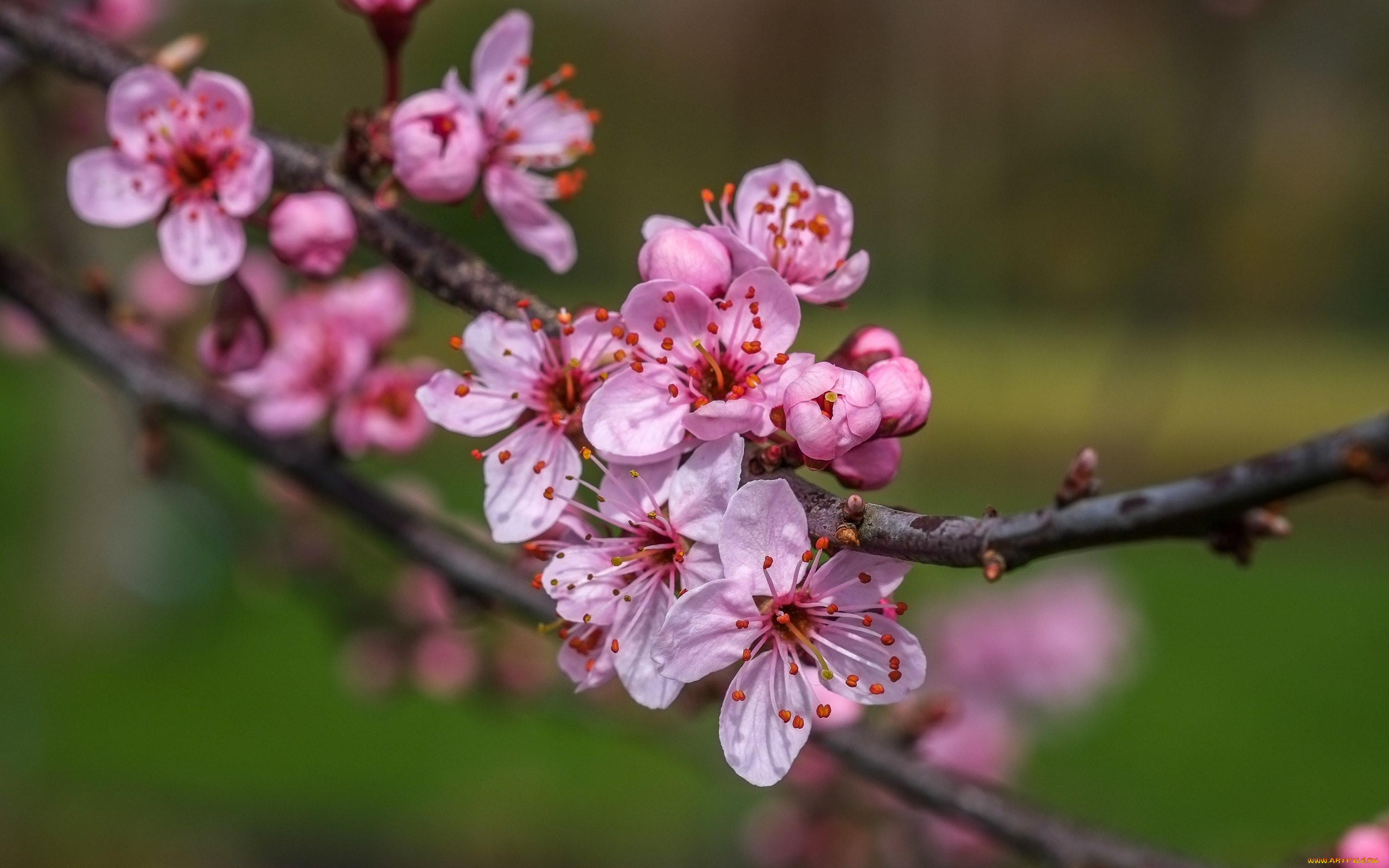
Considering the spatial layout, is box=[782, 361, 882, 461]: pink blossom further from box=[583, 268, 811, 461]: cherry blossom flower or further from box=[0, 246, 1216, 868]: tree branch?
box=[0, 246, 1216, 868]: tree branch

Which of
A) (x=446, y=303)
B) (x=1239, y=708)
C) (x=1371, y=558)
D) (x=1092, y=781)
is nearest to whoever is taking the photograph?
(x=446, y=303)

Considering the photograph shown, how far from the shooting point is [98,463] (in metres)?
5.79

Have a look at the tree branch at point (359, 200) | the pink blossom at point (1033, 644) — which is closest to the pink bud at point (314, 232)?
the tree branch at point (359, 200)

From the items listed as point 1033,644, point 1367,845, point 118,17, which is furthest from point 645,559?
point 1033,644

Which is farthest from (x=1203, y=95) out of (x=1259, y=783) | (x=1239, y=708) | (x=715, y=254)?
(x=1239, y=708)

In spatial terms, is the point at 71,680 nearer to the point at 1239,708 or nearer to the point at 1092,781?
the point at 1092,781

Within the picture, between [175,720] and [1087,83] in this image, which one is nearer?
[175,720]

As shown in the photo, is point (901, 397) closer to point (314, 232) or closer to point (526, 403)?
point (526, 403)

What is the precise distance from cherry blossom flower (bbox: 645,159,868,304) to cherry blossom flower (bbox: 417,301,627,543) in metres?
0.13

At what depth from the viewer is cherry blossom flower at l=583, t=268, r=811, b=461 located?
581 millimetres

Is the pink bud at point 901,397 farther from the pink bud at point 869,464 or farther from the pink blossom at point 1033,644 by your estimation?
the pink blossom at point 1033,644

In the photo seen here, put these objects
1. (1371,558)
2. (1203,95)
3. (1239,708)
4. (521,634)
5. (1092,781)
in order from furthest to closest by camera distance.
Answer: (1371,558) → (1239,708) → (1092,781) → (1203,95) → (521,634)

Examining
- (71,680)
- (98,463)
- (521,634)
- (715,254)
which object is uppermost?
(715,254)

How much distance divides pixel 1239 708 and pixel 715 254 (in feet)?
16.6
